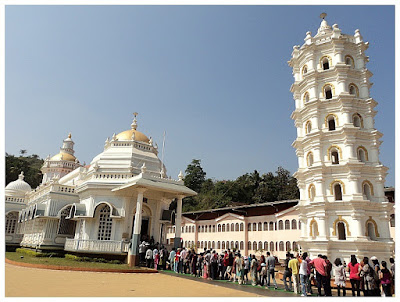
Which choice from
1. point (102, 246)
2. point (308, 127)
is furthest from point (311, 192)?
point (102, 246)

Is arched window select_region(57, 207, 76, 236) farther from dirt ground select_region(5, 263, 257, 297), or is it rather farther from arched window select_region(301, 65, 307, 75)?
arched window select_region(301, 65, 307, 75)

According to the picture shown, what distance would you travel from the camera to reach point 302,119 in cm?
2295

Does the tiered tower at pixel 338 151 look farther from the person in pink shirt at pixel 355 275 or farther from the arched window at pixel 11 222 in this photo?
the arched window at pixel 11 222

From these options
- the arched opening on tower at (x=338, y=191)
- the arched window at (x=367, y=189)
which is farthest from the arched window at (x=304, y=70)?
the arched window at (x=367, y=189)

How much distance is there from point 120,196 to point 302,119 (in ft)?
48.7

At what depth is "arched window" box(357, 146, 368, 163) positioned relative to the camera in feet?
66.4

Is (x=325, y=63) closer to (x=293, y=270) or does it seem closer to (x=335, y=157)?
(x=335, y=157)

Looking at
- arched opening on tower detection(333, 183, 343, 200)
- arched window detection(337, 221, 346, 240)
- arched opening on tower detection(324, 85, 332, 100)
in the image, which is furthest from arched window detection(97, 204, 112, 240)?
arched opening on tower detection(324, 85, 332, 100)

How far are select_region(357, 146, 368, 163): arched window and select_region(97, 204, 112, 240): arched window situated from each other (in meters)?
18.0

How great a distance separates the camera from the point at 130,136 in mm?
27359

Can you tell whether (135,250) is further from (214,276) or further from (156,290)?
(156,290)

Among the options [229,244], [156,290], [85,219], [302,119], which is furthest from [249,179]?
[156,290]

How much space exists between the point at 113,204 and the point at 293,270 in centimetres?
1430

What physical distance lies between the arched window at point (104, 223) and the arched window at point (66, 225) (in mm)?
4824
